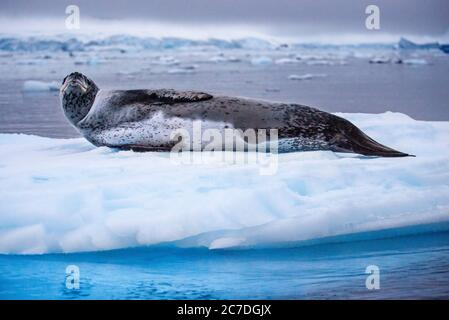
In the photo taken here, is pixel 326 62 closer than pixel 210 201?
No

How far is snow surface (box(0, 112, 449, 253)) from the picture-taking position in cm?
291

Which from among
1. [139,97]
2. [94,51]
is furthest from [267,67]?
[139,97]

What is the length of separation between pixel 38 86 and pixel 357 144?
3.01 m

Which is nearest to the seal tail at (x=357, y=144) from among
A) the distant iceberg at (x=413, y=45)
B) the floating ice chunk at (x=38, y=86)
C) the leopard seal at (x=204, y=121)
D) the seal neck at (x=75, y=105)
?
the leopard seal at (x=204, y=121)

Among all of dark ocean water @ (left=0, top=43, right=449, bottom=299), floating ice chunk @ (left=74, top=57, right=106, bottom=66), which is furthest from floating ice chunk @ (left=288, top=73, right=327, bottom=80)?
dark ocean water @ (left=0, top=43, right=449, bottom=299)

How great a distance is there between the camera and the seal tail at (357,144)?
3565 mm

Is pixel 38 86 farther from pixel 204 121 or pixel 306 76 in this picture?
pixel 306 76

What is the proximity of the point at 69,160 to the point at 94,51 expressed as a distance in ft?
5.14

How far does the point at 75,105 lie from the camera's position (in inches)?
159

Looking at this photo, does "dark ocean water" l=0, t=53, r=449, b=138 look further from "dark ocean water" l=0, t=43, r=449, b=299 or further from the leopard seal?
"dark ocean water" l=0, t=43, r=449, b=299

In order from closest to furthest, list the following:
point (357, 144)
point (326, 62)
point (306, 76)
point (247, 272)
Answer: point (247, 272)
point (357, 144)
point (306, 76)
point (326, 62)

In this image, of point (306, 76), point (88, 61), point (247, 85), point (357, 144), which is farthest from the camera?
point (306, 76)

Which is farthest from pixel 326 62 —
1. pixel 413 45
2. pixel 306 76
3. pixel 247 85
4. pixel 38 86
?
pixel 38 86

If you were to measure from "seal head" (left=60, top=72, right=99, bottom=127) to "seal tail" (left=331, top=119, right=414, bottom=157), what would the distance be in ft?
4.70
